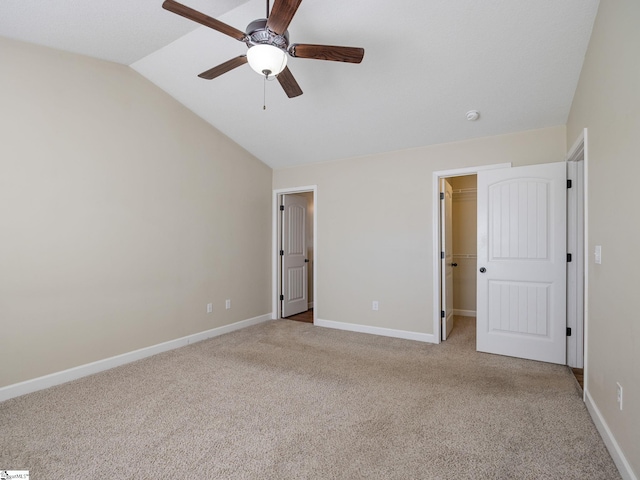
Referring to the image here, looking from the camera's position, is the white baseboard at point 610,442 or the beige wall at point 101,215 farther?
the beige wall at point 101,215

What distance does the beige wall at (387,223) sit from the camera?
3643 millimetres

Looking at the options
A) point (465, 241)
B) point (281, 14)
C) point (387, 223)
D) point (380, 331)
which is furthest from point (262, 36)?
point (465, 241)

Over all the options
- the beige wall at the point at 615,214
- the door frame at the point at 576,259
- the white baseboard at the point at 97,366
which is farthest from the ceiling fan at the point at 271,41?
the white baseboard at the point at 97,366

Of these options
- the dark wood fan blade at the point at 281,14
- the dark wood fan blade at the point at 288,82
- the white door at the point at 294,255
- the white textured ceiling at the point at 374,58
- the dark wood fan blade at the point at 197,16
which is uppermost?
the white textured ceiling at the point at 374,58

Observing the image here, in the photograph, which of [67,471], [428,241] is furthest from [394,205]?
[67,471]

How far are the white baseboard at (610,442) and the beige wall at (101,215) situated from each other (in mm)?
3710

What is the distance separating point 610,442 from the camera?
183cm

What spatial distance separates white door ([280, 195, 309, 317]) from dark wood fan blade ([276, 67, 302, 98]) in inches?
111

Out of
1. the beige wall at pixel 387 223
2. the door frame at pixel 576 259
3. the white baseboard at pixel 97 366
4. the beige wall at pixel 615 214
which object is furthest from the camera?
the beige wall at pixel 387 223

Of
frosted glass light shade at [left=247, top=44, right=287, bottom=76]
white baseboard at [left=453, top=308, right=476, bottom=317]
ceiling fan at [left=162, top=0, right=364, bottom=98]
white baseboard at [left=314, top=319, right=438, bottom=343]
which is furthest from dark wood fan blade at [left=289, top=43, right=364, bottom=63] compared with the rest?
white baseboard at [left=453, top=308, right=476, bottom=317]

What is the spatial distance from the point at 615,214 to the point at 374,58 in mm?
2027

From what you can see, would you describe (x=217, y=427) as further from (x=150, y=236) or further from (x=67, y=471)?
(x=150, y=236)

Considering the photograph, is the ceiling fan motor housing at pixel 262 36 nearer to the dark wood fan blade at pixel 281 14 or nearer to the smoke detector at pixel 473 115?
the dark wood fan blade at pixel 281 14

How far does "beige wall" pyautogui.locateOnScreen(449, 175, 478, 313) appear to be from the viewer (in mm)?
5320
